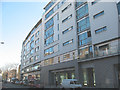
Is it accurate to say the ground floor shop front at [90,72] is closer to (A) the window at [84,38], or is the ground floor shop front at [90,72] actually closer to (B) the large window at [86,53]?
(B) the large window at [86,53]

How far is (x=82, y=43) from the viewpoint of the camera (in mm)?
28125

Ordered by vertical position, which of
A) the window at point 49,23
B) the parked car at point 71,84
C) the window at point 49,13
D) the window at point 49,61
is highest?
the window at point 49,13

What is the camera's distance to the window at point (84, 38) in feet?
87.8

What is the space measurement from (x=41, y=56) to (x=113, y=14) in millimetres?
27912

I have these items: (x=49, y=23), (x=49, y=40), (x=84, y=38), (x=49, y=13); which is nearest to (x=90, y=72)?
(x=84, y=38)

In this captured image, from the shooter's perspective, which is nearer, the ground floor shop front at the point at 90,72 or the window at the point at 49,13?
the ground floor shop front at the point at 90,72

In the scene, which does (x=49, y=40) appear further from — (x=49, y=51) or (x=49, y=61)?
(x=49, y=61)

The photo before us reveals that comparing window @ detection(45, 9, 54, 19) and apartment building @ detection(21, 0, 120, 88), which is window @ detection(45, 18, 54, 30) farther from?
window @ detection(45, 9, 54, 19)

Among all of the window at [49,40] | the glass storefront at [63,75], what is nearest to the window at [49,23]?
the window at [49,40]

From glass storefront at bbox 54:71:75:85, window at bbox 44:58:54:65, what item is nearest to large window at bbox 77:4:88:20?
glass storefront at bbox 54:71:75:85

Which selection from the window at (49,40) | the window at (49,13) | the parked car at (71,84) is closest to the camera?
the parked car at (71,84)

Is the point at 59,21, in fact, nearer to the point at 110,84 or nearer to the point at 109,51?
the point at 109,51

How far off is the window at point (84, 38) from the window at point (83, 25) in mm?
1157

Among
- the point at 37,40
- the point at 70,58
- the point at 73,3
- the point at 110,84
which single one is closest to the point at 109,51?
the point at 110,84
